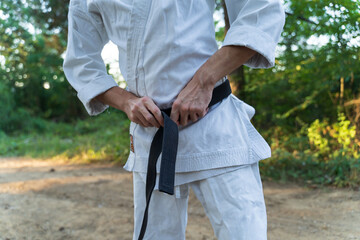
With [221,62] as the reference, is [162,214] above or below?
below

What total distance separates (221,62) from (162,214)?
2.03 ft

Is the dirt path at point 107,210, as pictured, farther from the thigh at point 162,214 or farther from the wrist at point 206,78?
the wrist at point 206,78

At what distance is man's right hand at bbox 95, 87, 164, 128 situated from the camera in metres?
1.15

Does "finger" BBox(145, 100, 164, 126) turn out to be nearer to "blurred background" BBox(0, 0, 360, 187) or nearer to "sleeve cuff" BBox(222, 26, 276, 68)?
"sleeve cuff" BBox(222, 26, 276, 68)

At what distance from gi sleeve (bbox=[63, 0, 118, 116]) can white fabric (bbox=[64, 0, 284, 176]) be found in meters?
0.02

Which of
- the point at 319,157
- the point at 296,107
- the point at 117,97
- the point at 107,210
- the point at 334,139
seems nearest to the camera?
the point at 117,97

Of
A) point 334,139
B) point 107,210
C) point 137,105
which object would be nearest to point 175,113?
point 137,105

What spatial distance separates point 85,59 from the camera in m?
1.34

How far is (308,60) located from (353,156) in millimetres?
1374

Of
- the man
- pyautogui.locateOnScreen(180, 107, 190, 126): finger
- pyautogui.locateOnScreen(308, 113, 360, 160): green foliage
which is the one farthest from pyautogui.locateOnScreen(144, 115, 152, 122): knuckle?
pyautogui.locateOnScreen(308, 113, 360, 160): green foliage

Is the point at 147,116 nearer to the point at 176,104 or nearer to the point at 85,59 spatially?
the point at 176,104

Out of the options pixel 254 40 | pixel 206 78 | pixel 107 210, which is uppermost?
pixel 254 40

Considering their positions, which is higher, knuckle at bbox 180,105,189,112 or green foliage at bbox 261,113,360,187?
knuckle at bbox 180,105,189,112

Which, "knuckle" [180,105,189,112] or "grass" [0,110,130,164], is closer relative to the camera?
"knuckle" [180,105,189,112]
